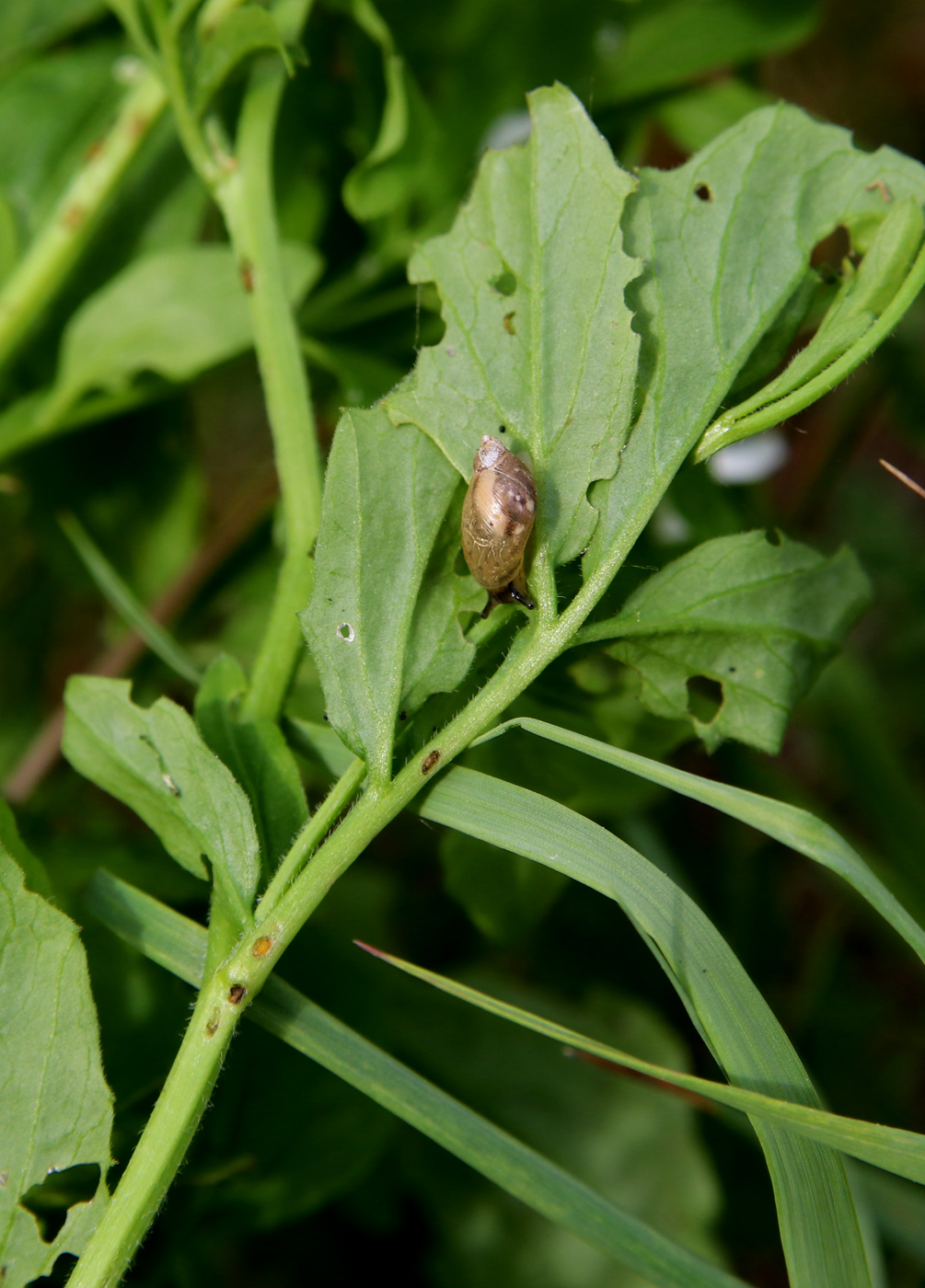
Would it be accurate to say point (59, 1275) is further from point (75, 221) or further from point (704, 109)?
point (704, 109)

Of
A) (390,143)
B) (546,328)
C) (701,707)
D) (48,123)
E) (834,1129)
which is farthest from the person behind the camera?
(48,123)

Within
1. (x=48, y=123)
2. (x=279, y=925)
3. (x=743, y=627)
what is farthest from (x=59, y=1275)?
(x=48, y=123)

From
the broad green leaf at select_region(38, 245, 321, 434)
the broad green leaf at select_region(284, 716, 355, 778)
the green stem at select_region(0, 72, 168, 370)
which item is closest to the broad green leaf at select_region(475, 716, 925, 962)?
the broad green leaf at select_region(284, 716, 355, 778)

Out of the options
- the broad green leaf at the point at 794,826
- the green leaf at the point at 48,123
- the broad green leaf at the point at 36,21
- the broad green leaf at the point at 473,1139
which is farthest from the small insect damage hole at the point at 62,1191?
the broad green leaf at the point at 36,21

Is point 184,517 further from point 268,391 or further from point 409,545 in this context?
point 409,545

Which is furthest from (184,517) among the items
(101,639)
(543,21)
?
(543,21)

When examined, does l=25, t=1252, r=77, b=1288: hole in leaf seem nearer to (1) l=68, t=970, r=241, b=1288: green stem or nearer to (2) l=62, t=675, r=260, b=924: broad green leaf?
(1) l=68, t=970, r=241, b=1288: green stem

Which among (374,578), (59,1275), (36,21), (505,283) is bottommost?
(59,1275)
